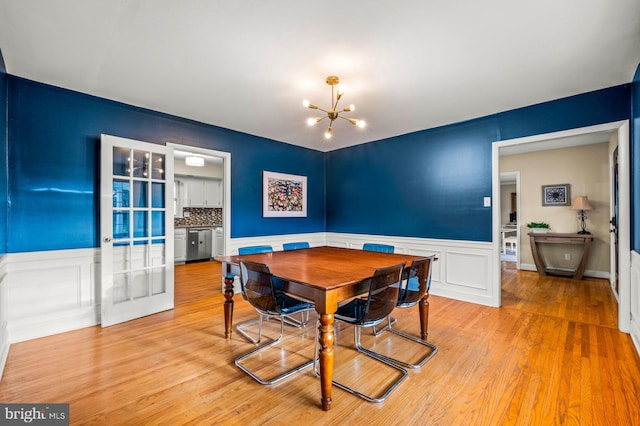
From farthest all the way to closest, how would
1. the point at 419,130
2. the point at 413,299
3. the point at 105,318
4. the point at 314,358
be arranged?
the point at 419,130 < the point at 105,318 < the point at 413,299 < the point at 314,358

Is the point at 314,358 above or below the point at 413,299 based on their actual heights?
below

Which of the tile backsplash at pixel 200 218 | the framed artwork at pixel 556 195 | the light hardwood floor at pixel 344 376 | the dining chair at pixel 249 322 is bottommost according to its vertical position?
the light hardwood floor at pixel 344 376

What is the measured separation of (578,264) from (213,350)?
20.6ft

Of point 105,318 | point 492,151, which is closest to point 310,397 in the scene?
point 105,318

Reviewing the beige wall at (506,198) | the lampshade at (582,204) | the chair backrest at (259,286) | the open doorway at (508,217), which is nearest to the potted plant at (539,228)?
the lampshade at (582,204)

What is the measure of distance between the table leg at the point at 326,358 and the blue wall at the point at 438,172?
298 centimetres

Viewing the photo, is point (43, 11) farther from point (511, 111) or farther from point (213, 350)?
point (511, 111)

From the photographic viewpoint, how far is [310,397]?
6.18ft

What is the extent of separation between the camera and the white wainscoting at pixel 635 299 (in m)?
2.50

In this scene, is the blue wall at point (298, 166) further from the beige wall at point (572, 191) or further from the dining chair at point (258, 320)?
the beige wall at point (572, 191)

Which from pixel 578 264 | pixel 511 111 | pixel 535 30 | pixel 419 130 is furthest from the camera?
pixel 578 264

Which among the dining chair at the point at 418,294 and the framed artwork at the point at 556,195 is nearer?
the dining chair at the point at 418,294

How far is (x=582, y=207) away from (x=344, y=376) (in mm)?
5406

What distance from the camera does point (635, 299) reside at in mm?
2617
